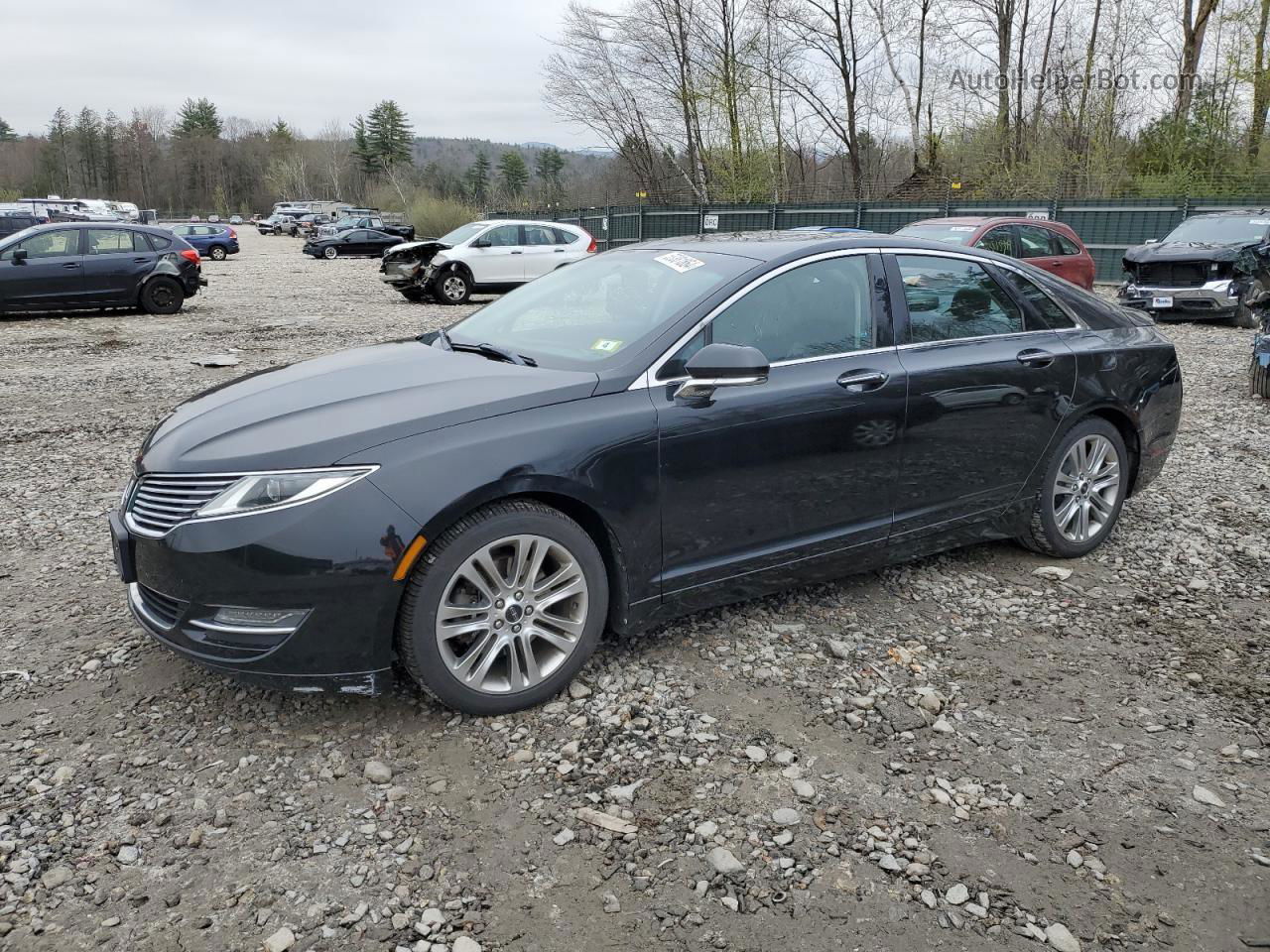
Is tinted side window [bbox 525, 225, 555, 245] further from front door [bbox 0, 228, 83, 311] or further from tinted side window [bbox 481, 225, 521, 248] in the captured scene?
front door [bbox 0, 228, 83, 311]

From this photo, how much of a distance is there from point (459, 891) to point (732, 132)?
34.8 metres

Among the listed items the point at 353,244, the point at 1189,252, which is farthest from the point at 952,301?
the point at 353,244

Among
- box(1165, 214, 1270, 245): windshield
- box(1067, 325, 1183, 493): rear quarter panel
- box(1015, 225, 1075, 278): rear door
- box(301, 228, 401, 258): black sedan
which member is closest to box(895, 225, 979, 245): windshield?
box(1015, 225, 1075, 278): rear door

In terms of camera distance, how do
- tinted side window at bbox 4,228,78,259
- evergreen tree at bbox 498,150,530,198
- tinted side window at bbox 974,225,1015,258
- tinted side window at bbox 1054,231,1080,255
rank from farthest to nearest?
evergreen tree at bbox 498,150,530,198, tinted side window at bbox 4,228,78,259, tinted side window at bbox 1054,231,1080,255, tinted side window at bbox 974,225,1015,258

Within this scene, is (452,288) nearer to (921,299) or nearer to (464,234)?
(464,234)

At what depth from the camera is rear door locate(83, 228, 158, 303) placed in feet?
50.3

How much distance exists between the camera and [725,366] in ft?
10.9

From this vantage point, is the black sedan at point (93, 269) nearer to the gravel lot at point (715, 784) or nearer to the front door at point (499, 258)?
the front door at point (499, 258)

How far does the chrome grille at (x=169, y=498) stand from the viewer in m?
3.01

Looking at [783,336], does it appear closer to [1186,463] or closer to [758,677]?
[758,677]

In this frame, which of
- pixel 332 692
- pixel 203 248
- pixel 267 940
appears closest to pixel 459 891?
pixel 267 940

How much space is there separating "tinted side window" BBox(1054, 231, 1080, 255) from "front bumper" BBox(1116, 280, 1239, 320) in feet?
7.11

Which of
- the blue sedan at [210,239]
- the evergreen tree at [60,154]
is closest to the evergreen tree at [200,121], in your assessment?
the evergreen tree at [60,154]

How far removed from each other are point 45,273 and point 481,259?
7.34 metres
